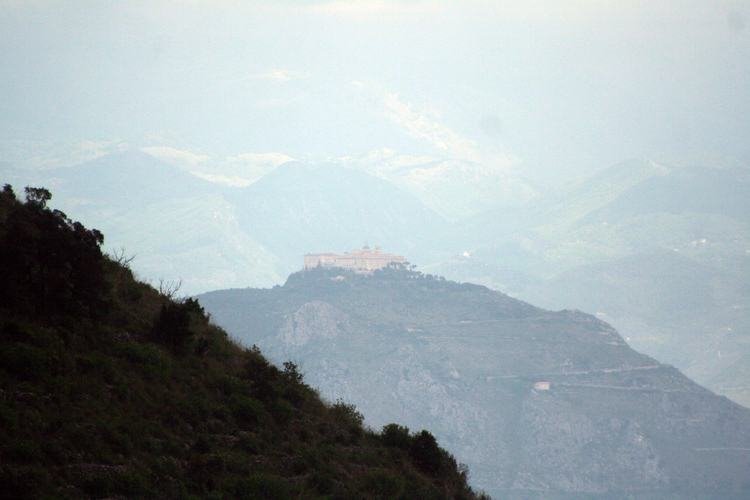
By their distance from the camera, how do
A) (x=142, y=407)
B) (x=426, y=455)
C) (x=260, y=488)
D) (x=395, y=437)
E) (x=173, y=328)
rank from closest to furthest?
(x=260, y=488) → (x=142, y=407) → (x=173, y=328) → (x=426, y=455) → (x=395, y=437)

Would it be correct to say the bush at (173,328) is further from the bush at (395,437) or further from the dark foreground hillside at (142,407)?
the bush at (395,437)

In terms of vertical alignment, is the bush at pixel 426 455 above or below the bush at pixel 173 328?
below

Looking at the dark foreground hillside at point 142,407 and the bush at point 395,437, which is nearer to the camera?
the dark foreground hillside at point 142,407

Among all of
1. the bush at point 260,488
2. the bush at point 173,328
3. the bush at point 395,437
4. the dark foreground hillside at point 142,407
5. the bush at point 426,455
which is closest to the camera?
the dark foreground hillside at point 142,407

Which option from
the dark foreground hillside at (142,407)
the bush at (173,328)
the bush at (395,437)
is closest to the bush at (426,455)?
the dark foreground hillside at (142,407)

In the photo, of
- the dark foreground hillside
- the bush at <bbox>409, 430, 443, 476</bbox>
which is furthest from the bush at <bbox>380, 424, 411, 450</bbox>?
the bush at <bbox>409, 430, 443, 476</bbox>

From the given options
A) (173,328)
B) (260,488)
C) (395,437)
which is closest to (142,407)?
(260,488)

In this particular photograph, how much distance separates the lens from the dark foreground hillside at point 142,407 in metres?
22.4

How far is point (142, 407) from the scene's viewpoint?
25797mm

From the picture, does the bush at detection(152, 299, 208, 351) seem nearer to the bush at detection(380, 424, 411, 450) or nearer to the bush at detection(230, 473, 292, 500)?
the bush at detection(380, 424, 411, 450)

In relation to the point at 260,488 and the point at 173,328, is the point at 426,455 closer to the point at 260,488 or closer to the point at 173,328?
the point at 173,328

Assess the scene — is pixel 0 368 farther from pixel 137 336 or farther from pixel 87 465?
pixel 137 336

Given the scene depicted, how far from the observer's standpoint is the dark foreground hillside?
22406 mm

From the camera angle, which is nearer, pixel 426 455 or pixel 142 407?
pixel 142 407
